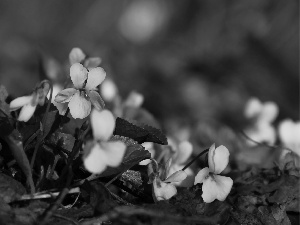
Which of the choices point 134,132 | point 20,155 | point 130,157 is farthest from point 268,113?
point 20,155

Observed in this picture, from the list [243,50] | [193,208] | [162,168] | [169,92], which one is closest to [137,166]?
[162,168]

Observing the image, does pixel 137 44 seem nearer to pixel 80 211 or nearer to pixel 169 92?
pixel 169 92

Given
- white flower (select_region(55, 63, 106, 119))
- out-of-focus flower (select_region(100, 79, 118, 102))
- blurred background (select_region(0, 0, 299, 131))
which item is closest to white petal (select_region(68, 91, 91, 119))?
white flower (select_region(55, 63, 106, 119))

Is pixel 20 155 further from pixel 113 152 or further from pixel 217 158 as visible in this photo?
pixel 217 158

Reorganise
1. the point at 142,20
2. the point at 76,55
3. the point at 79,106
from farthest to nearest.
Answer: the point at 142,20 → the point at 76,55 → the point at 79,106

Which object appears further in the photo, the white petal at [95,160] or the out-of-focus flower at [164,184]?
the out-of-focus flower at [164,184]

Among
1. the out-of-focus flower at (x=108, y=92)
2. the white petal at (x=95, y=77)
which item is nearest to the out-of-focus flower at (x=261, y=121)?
the out-of-focus flower at (x=108, y=92)

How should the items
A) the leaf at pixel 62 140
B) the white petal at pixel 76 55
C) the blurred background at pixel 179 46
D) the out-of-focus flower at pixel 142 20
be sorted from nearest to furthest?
the leaf at pixel 62 140 < the white petal at pixel 76 55 < the blurred background at pixel 179 46 < the out-of-focus flower at pixel 142 20

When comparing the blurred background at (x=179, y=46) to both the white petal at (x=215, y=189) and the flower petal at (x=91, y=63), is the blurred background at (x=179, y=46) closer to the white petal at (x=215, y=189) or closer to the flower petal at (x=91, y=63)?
the flower petal at (x=91, y=63)
